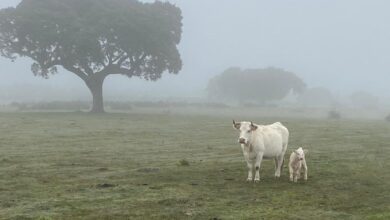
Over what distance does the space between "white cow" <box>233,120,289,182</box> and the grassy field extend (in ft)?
2.14

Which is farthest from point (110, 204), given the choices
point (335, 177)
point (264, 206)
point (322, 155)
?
point (322, 155)

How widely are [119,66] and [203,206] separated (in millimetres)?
51559

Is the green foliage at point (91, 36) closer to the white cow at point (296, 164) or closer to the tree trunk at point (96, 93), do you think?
the tree trunk at point (96, 93)

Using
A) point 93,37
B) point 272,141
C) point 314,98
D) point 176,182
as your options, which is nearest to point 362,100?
point 314,98

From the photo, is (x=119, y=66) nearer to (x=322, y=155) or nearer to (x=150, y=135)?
(x=150, y=135)

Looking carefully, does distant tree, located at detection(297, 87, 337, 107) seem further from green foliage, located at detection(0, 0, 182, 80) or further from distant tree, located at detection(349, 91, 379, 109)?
green foliage, located at detection(0, 0, 182, 80)

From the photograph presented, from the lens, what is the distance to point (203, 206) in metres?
14.2

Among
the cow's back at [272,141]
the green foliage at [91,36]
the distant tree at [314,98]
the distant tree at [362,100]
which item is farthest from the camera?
the distant tree at [314,98]

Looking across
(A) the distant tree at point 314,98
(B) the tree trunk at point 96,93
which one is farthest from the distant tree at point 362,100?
(B) the tree trunk at point 96,93

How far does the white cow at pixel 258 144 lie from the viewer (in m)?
17.6

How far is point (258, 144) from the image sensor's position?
1789 centimetres

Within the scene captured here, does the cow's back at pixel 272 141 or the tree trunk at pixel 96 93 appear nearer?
the cow's back at pixel 272 141

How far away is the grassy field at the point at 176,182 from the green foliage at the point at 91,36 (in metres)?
29.5

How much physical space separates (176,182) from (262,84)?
100849 millimetres
